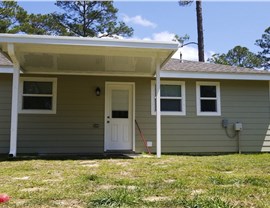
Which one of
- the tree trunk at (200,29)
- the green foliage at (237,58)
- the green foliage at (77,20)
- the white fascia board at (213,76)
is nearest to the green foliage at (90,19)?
the green foliage at (77,20)

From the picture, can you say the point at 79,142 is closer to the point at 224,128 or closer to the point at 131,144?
the point at 131,144

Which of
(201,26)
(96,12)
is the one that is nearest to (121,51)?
(201,26)

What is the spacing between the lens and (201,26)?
60.0ft

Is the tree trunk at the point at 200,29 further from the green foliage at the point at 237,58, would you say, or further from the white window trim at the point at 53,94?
the green foliage at the point at 237,58

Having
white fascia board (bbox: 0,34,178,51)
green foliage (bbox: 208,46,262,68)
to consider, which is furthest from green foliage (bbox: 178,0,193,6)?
green foliage (bbox: 208,46,262,68)

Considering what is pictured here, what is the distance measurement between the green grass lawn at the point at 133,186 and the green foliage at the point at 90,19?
16.3 meters

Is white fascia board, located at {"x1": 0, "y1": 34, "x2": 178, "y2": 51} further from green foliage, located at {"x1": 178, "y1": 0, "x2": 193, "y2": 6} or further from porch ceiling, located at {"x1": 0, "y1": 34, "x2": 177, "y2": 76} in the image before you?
green foliage, located at {"x1": 178, "y1": 0, "x2": 193, "y2": 6}

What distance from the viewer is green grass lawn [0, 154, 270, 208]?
3.13 m

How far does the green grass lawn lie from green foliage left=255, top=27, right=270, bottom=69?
2718 cm

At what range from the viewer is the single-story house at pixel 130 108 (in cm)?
884

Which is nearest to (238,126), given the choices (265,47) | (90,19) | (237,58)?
(90,19)

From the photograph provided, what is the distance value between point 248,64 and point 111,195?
3127cm

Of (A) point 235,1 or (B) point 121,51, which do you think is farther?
(A) point 235,1

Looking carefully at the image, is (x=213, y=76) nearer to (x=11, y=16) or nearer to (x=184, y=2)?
(x=184, y=2)
